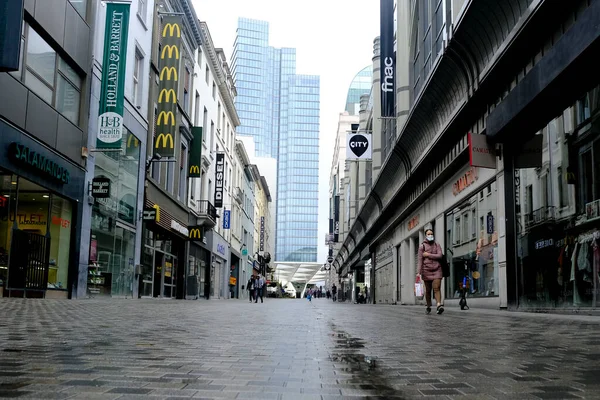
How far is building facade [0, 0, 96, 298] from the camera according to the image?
14273mm

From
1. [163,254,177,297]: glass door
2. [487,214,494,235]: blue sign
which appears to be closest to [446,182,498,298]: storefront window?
[487,214,494,235]: blue sign

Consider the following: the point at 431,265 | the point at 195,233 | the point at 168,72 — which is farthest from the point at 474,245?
the point at 195,233

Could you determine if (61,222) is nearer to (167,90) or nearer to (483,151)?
(167,90)

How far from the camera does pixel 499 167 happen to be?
1398 cm

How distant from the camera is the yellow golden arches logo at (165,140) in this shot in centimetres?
2547

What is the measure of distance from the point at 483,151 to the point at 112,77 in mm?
11373

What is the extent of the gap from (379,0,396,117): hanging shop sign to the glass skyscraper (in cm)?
14495

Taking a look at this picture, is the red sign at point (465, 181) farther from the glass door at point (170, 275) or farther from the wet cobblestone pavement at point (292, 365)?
the glass door at point (170, 275)

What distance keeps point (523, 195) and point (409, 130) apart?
929 cm

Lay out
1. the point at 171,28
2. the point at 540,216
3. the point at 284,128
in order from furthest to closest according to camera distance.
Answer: the point at 284,128, the point at 171,28, the point at 540,216

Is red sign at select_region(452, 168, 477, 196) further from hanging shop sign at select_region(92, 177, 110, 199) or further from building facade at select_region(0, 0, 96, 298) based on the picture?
building facade at select_region(0, 0, 96, 298)

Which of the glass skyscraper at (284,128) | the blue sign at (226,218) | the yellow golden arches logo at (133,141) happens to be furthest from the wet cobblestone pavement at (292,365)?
the glass skyscraper at (284,128)

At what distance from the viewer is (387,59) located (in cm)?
2638

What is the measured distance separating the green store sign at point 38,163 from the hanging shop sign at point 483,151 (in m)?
10.4
